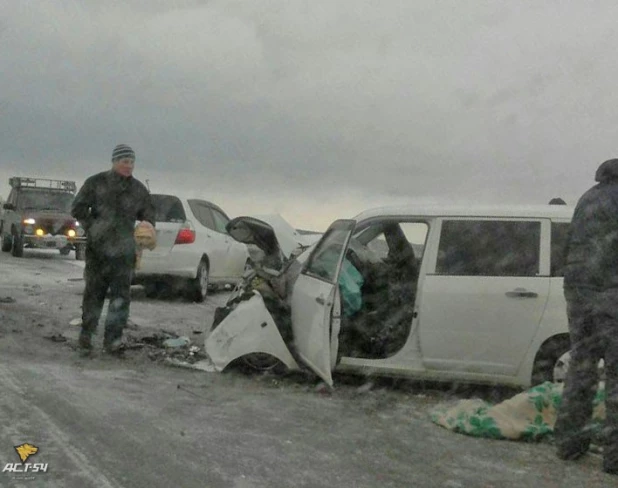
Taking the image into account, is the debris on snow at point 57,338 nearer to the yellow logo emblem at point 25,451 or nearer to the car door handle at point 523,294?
the yellow logo emblem at point 25,451

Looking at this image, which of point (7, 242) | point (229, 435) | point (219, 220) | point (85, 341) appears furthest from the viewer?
point (7, 242)

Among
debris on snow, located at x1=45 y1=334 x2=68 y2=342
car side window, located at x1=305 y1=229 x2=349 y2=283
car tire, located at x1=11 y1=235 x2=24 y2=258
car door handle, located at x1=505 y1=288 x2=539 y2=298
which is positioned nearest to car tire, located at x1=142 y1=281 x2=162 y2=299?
debris on snow, located at x1=45 y1=334 x2=68 y2=342

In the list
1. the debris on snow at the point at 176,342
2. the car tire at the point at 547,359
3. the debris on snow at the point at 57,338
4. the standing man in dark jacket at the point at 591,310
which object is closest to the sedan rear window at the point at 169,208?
the debris on snow at the point at 57,338

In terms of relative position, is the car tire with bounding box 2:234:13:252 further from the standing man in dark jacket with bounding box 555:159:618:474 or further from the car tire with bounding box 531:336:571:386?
the standing man in dark jacket with bounding box 555:159:618:474

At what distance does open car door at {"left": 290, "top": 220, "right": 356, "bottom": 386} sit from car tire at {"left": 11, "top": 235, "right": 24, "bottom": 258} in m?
19.0

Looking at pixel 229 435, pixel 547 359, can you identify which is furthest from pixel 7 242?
pixel 229 435

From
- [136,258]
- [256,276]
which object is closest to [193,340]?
[136,258]

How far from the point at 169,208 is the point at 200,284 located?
132 centimetres

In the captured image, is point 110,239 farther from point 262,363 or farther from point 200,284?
point 200,284

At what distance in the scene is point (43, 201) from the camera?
86.1 feet

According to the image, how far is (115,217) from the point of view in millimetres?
9047

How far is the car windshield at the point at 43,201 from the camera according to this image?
2602 cm

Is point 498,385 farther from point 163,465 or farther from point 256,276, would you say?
point 163,465

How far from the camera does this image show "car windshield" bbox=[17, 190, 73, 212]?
26.0 m
